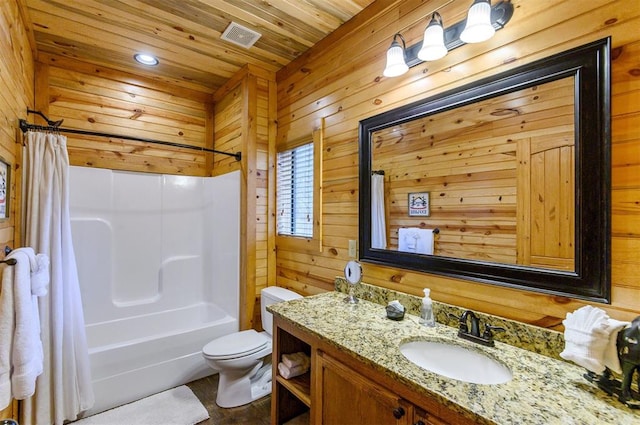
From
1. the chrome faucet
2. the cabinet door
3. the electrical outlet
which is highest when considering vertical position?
the electrical outlet

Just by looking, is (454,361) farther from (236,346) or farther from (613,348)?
(236,346)

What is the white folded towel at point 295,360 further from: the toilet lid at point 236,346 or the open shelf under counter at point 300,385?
the toilet lid at point 236,346

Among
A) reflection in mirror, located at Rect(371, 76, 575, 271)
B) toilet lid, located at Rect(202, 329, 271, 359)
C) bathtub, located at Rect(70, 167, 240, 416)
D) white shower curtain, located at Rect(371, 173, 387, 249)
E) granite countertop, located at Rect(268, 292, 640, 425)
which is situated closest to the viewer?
granite countertop, located at Rect(268, 292, 640, 425)

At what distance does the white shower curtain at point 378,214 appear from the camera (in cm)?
181

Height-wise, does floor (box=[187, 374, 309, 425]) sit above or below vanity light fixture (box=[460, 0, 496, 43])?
below

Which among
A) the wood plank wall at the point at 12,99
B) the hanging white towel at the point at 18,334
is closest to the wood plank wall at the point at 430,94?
the hanging white towel at the point at 18,334

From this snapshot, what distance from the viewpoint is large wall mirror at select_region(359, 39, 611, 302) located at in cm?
106

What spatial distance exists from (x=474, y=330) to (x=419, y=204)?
66 cm

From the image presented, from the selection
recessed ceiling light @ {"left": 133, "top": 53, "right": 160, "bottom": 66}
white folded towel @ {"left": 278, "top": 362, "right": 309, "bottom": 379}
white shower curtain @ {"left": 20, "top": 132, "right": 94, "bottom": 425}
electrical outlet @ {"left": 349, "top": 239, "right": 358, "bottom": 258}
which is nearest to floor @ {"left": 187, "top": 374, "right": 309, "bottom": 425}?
white folded towel @ {"left": 278, "top": 362, "right": 309, "bottom": 379}

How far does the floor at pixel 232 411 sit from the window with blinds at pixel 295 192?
4.20 feet

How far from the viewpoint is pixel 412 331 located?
138 centimetres

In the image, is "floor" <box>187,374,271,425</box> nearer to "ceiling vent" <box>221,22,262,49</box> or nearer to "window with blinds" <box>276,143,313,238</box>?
"window with blinds" <box>276,143,313,238</box>

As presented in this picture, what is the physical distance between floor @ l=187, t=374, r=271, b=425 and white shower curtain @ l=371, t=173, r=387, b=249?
141cm

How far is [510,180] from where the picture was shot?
50.1 inches
